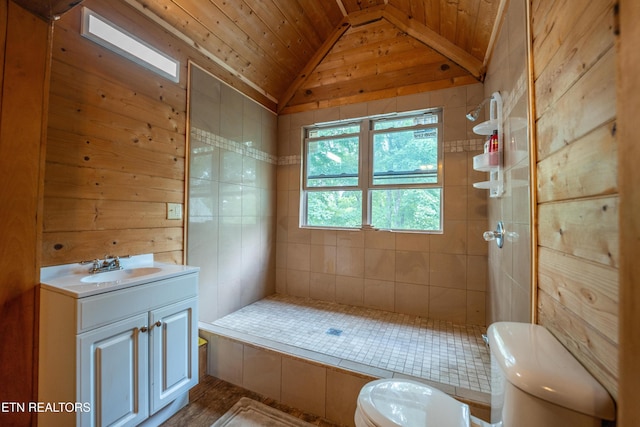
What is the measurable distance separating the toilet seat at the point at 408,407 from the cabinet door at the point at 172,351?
1112 millimetres

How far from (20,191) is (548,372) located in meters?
2.05

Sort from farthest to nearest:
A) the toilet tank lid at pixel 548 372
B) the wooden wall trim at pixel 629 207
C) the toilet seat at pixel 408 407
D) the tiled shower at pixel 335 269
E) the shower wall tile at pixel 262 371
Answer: the shower wall tile at pixel 262 371 → the tiled shower at pixel 335 269 → the toilet seat at pixel 408 407 → the toilet tank lid at pixel 548 372 → the wooden wall trim at pixel 629 207

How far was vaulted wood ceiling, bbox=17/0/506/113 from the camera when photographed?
6.50 feet

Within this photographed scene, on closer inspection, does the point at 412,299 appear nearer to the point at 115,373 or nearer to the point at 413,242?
the point at 413,242

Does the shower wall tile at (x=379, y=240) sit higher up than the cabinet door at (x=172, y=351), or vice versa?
the shower wall tile at (x=379, y=240)

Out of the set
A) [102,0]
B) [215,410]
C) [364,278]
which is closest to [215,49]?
[102,0]

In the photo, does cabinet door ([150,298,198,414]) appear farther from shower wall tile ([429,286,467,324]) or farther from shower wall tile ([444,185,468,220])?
shower wall tile ([444,185,468,220])

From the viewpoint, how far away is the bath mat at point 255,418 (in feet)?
5.04

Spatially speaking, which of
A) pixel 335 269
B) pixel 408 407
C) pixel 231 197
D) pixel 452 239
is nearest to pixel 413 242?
pixel 452 239

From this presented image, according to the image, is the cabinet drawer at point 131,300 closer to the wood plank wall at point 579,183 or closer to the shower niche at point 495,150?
the wood plank wall at point 579,183

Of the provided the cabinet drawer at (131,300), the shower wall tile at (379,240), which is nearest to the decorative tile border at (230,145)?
the cabinet drawer at (131,300)

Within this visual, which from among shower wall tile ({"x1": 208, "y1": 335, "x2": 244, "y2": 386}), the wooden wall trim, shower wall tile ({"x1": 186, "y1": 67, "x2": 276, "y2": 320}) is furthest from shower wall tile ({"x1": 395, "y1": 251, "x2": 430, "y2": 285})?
the wooden wall trim

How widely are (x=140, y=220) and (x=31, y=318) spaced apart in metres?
0.71

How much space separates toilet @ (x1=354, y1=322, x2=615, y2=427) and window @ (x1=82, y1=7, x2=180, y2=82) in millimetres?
2360
